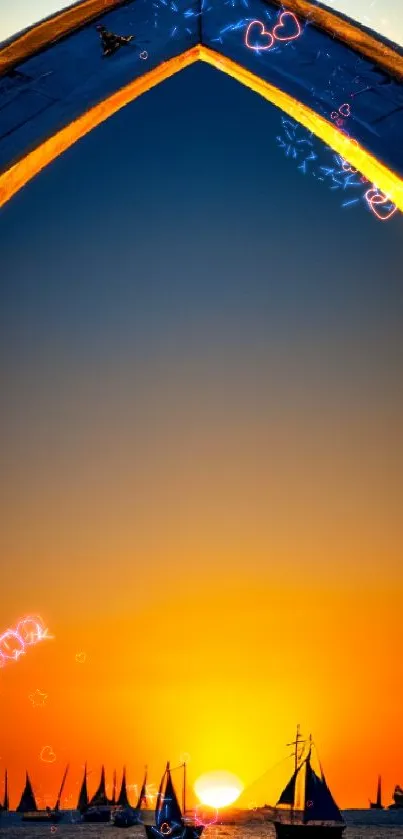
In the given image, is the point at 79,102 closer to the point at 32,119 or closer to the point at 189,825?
the point at 32,119

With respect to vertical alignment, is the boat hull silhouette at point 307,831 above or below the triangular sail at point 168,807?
below

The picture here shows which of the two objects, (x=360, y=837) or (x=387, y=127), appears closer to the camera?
(x=387, y=127)

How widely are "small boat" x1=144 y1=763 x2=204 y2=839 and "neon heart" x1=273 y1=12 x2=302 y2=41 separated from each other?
45.1m

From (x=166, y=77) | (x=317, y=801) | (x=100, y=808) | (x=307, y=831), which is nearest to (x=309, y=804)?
(x=317, y=801)

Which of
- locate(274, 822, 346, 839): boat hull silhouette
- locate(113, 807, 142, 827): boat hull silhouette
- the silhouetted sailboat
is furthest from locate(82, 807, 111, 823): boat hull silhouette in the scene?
locate(274, 822, 346, 839): boat hull silhouette

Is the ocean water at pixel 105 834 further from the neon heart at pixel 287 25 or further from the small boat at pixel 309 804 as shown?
the neon heart at pixel 287 25

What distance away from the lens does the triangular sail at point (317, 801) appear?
41.9 m

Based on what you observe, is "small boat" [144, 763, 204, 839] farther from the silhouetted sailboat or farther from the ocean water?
the ocean water

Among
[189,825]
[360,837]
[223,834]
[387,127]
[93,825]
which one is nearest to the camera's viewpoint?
[387,127]

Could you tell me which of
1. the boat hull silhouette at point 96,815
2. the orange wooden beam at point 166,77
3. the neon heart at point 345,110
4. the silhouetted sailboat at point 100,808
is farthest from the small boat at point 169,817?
the boat hull silhouette at point 96,815

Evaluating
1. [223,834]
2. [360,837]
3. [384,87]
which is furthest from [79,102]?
[223,834]

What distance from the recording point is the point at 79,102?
5.49 ft

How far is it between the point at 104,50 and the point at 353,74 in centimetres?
58

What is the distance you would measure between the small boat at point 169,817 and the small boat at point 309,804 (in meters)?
5.78
